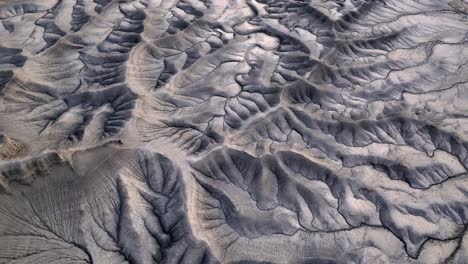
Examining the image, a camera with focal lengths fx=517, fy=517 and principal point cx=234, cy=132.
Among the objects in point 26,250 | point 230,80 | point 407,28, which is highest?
point 407,28

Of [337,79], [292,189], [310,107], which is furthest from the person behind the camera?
[337,79]

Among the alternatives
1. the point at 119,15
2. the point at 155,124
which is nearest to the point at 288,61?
the point at 155,124

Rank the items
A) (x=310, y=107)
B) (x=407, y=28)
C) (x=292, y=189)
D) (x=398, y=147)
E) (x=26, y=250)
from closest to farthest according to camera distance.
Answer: (x=26, y=250), (x=292, y=189), (x=398, y=147), (x=310, y=107), (x=407, y=28)

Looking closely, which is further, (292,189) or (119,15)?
(119,15)

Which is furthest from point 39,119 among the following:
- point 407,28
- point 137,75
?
point 407,28

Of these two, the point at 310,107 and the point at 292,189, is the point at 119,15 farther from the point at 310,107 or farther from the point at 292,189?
the point at 292,189

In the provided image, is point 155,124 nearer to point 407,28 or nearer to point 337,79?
point 337,79

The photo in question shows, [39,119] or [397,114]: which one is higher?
[397,114]
